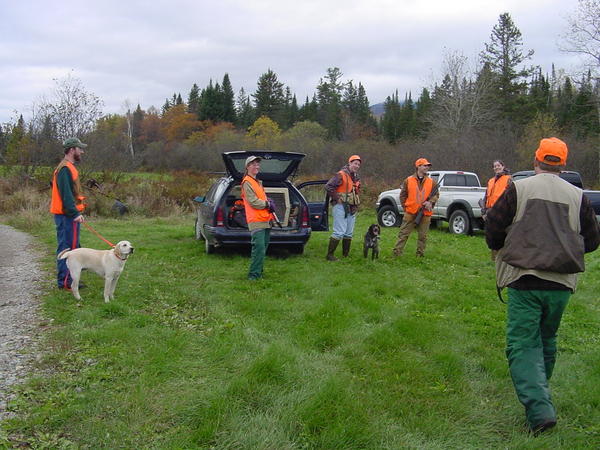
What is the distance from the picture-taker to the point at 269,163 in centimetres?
866

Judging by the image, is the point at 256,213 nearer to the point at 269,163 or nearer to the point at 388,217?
the point at 269,163

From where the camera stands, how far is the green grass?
313 cm

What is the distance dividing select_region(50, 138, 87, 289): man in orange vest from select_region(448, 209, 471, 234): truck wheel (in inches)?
398

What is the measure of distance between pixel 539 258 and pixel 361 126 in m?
57.6

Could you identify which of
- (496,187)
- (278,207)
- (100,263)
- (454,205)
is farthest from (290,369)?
(454,205)

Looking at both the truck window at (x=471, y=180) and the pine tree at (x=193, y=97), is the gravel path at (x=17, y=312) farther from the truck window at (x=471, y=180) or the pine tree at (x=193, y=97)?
the pine tree at (x=193, y=97)

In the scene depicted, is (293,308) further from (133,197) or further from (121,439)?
(133,197)

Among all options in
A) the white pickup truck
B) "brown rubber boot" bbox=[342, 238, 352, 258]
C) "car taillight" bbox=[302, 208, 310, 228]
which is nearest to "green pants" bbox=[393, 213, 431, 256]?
"brown rubber boot" bbox=[342, 238, 352, 258]

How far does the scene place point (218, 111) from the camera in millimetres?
61062

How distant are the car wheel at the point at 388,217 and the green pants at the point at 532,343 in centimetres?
1192

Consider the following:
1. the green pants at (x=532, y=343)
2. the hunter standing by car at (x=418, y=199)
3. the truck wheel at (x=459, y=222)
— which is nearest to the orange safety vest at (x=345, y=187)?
the hunter standing by car at (x=418, y=199)

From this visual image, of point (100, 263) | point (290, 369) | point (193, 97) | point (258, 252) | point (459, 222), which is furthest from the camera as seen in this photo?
point (193, 97)

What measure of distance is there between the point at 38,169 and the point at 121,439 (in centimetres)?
1903

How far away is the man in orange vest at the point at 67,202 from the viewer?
19.9ft
